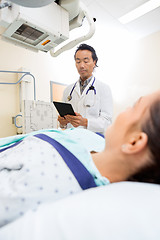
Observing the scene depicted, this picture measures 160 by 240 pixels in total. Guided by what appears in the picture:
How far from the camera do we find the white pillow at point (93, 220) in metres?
0.35

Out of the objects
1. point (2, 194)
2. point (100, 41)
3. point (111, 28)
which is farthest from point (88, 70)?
point (100, 41)

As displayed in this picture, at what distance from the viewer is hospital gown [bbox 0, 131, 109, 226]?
43cm

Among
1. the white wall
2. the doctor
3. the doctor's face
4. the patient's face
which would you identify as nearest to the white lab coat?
the doctor

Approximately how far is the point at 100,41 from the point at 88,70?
211cm

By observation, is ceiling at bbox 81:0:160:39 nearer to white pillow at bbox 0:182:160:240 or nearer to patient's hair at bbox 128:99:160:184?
patient's hair at bbox 128:99:160:184

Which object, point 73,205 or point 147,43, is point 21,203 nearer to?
point 73,205

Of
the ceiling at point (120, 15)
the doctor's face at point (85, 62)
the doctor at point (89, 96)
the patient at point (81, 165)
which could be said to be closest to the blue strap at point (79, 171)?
the patient at point (81, 165)

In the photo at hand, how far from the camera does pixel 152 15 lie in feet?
8.93

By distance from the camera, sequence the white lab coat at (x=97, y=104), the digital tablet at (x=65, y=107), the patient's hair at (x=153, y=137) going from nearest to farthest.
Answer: the patient's hair at (x=153, y=137)
the digital tablet at (x=65, y=107)
the white lab coat at (x=97, y=104)

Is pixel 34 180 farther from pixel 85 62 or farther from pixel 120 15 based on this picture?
pixel 120 15

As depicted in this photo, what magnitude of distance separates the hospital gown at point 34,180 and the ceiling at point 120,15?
Answer: 255 centimetres

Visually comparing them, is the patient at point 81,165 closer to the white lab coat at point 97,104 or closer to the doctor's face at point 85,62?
the white lab coat at point 97,104

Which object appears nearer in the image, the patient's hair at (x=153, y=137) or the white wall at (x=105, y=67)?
the patient's hair at (x=153, y=137)

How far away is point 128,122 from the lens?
56 centimetres
